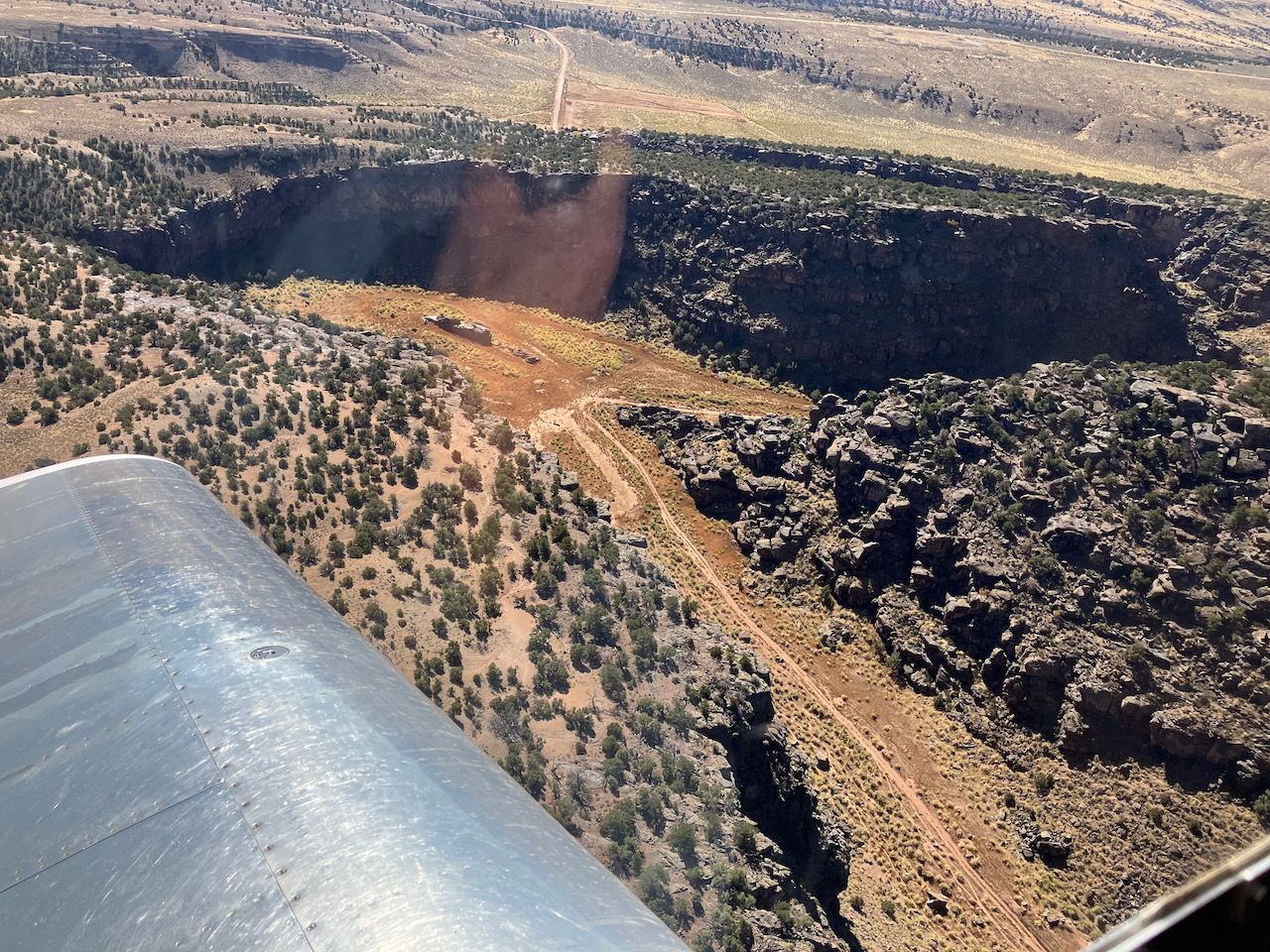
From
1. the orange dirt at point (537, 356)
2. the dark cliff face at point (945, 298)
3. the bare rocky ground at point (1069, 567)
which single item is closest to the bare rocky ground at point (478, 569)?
the orange dirt at point (537, 356)

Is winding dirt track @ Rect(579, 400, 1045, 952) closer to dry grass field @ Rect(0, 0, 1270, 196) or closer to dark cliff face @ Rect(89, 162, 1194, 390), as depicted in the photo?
dark cliff face @ Rect(89, 162, 1194, 390)

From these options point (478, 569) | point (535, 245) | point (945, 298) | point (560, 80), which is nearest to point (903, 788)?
point (478, 569)

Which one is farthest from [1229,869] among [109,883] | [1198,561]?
[1198,561]

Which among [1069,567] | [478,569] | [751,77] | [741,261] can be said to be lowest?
[478,569]

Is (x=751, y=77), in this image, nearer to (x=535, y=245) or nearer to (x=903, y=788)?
(x=535, y=245)

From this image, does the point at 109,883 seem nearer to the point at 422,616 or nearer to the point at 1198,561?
the point at 422,616

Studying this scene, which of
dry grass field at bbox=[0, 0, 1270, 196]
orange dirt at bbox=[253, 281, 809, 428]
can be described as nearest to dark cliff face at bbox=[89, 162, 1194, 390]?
orange dirt at bbox=[253, 281, 809, 428]
